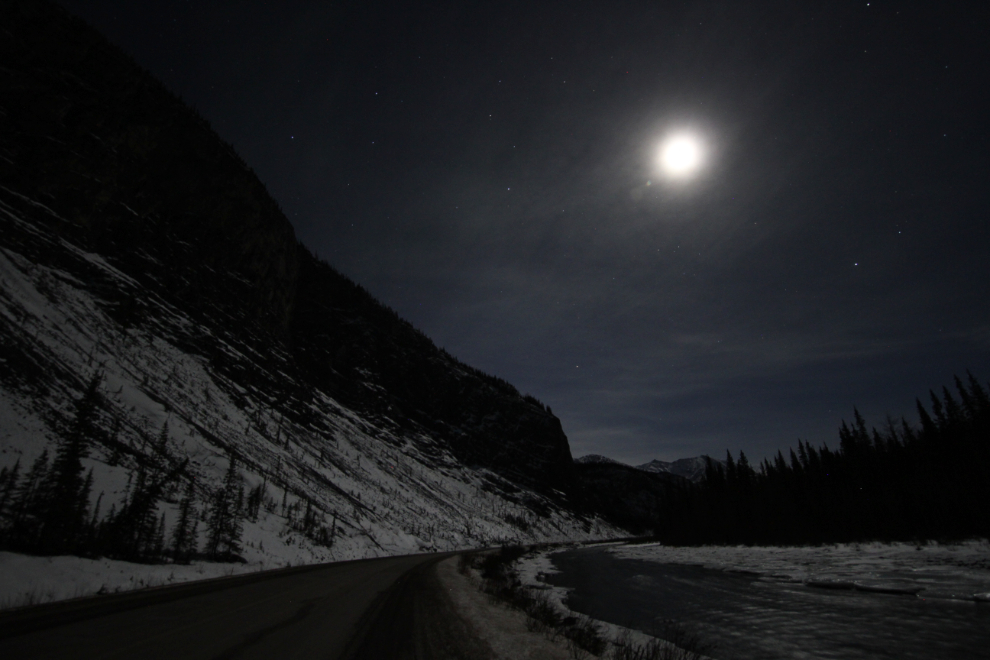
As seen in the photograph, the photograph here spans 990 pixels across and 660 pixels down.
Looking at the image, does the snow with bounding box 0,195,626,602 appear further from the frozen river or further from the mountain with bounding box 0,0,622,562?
the frozen river

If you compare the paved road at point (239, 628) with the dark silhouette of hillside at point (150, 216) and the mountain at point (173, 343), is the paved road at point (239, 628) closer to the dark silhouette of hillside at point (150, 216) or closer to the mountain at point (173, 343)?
the mountain at point (173, 343)

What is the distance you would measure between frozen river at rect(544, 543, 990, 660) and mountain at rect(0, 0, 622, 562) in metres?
24.0

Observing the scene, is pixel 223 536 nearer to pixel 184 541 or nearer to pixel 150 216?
pixel 184 541

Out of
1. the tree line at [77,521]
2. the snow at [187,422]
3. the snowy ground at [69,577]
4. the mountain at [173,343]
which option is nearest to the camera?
the snowy ground at [69,577]

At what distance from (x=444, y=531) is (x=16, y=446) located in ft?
212

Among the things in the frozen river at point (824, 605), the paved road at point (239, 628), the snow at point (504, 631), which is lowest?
the frozen river at point (824, 605)

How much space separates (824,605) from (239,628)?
22.7 meters

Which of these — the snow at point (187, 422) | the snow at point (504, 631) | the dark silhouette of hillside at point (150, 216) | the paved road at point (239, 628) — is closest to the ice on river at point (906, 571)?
the snow at point (504, 631)

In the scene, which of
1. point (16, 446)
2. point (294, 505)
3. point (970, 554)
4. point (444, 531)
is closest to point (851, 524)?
point (970, 554)

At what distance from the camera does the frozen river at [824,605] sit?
42.0ft

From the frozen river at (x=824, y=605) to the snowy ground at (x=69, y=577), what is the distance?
17.5 meters

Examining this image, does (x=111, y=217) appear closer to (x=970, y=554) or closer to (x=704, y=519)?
(x=970, y=554)

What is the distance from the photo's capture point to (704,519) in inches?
3509

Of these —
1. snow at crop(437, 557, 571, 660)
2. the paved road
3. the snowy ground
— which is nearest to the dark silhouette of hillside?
the snowy ground
